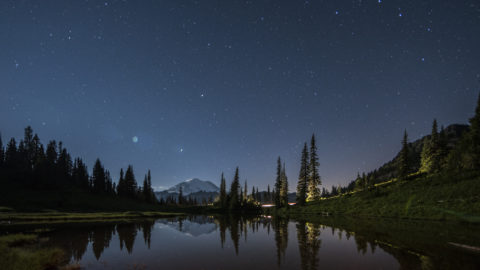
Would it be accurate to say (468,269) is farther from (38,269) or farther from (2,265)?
(2,265)

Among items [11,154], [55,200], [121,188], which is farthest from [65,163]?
[55,200]

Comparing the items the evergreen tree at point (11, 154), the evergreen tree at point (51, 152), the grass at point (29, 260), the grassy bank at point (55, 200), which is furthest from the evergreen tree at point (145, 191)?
the grass at point (29, 260)

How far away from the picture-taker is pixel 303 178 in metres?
78.3

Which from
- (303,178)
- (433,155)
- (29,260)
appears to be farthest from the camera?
(303,178)

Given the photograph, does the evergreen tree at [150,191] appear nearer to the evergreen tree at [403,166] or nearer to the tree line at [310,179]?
the tree line at [310,179]

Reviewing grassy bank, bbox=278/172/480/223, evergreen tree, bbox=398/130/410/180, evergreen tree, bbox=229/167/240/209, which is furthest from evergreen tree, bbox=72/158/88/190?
evergreen tree, bbox=398/130/410/180

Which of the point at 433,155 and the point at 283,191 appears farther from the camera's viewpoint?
the point at 283,191

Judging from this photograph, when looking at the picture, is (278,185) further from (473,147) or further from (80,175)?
(80,175)

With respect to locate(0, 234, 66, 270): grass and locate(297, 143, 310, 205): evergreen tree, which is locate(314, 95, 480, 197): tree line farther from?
locate(0, 234, 66, 270): grass

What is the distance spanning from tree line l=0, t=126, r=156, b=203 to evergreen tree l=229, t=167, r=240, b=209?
4646cm

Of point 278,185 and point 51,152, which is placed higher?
point 51,152

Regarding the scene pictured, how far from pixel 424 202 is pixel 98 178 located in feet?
392

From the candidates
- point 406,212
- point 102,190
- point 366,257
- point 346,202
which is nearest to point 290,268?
point 366,257

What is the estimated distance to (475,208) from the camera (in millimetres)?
32656
